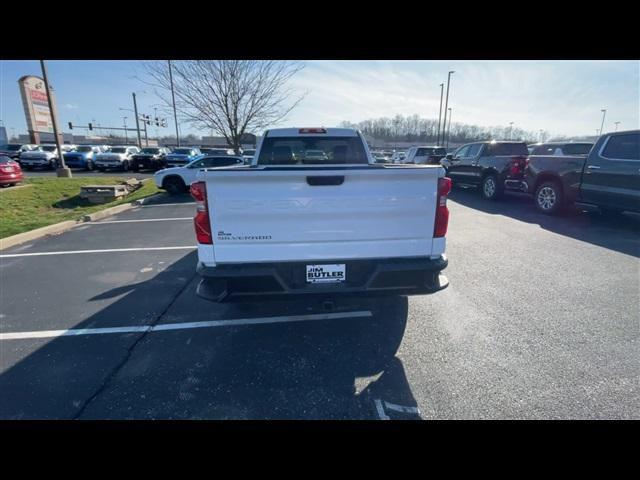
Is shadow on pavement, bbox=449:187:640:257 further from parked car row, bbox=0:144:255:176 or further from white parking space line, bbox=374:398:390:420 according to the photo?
parked car row, bbox=0:144:255:176

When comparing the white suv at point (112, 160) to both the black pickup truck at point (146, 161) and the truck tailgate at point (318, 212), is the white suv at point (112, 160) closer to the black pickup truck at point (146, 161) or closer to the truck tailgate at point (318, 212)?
the black pickup truck at point (146, 161)

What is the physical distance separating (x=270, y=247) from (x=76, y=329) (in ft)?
8.69

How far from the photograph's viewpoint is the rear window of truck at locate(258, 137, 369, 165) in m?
4.41

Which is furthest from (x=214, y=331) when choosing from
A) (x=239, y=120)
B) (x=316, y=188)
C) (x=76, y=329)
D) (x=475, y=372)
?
(x=239, y=120)

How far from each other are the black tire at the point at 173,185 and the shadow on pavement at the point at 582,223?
11583 mm

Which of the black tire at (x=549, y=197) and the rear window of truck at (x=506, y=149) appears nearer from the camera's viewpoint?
the black tire at (x=549, y=197)

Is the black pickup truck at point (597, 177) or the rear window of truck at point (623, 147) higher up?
the rear window of truck at point (623, 147)

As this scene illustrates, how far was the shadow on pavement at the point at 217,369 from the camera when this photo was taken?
7.34 feet

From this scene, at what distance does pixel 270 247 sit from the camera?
2.57 meters

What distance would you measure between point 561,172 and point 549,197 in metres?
0.79

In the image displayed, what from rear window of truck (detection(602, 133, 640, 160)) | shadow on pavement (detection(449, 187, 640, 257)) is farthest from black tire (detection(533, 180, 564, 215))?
rear window of truck (detection(602, 133, 640, 160))

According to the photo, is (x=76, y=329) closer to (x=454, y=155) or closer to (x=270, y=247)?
(x=270, y=247)

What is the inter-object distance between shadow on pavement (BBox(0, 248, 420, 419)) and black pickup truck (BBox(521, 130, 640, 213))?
260 inches

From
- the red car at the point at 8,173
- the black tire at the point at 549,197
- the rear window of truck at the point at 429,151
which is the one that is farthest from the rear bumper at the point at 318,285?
the red car at the point at 8,173
